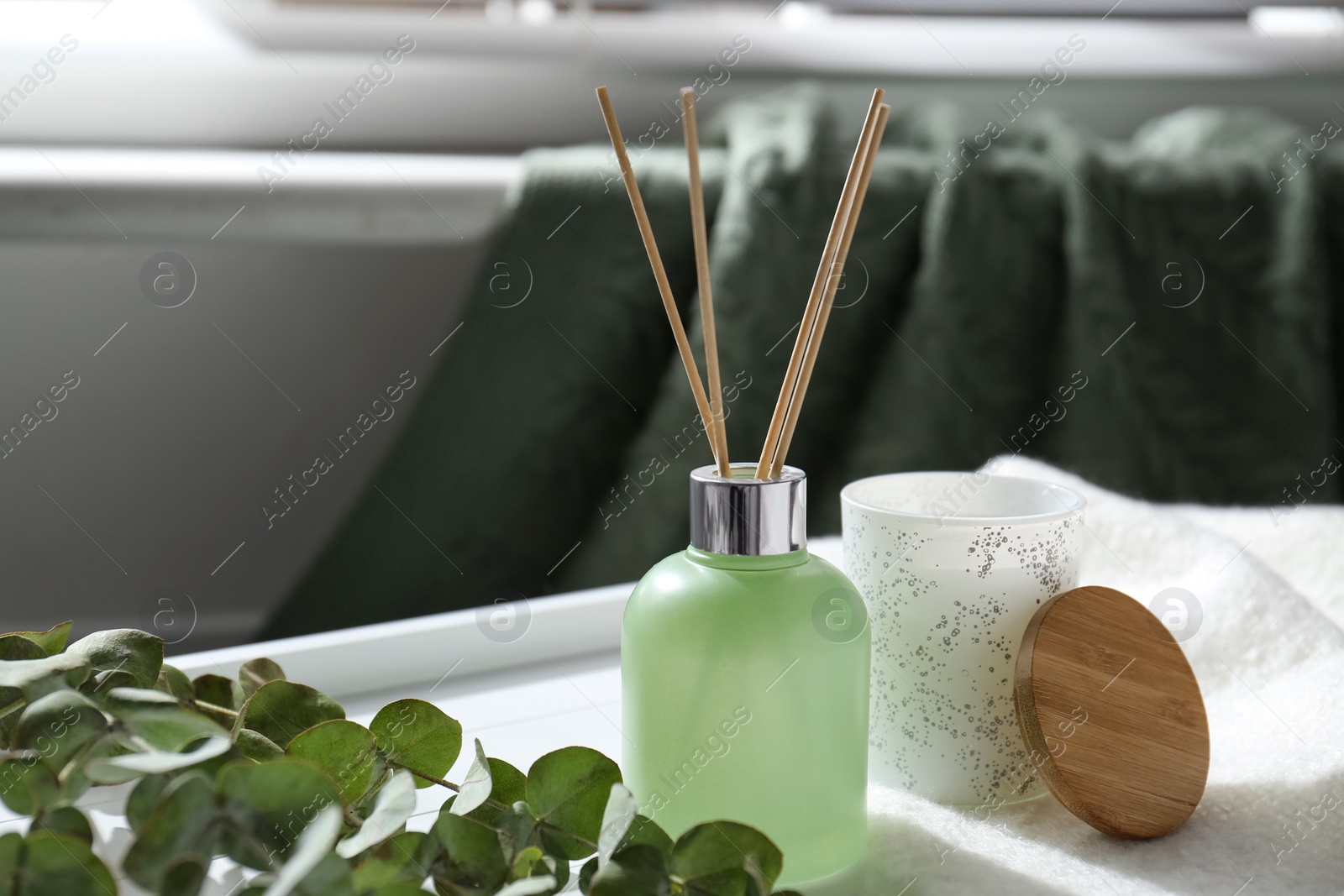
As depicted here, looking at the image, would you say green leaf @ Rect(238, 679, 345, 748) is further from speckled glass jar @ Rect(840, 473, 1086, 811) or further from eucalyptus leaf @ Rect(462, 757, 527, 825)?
speckled glass jar @ Rect(840, 473, 1086, 811)

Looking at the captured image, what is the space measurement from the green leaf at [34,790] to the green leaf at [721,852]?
5.3 inches

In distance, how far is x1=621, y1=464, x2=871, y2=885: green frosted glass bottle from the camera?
11.3 inches

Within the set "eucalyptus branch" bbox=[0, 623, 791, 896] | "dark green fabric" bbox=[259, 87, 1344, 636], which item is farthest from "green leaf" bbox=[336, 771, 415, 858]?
"dark green fabric" bbox=[259, 87, 1344, 636]

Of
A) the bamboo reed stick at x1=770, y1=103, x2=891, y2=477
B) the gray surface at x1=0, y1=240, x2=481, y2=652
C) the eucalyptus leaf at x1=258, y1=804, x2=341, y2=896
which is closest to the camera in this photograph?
the eucalyptus leaf at x1=258, y1=804, x2=341, y2=896

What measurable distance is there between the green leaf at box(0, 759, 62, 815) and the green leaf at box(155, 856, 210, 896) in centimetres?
5

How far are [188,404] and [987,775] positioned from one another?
0.68 meters

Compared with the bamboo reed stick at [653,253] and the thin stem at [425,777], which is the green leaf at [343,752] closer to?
the thin stem at [425,777]

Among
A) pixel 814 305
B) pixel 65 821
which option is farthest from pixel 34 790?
pixel 814 305

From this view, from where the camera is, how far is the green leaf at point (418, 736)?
295 millimetres

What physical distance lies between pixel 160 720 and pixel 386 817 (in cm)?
6

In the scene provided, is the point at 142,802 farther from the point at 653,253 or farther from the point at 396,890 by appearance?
the point at 653,253

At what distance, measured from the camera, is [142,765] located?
22 cm

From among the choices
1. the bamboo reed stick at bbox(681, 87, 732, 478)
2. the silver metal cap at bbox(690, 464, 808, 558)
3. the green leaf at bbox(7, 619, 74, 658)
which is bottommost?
the green leaf at bbox(7, 619, 74, 658)

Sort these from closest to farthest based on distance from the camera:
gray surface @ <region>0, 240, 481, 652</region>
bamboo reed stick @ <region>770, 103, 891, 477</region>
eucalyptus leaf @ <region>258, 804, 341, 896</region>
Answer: eucalyptus leaf @ <region>258, 804, 341, 896</region>, bamboo reed stick @ <region>770, 103, 891, 477</region>, gray surface @ <region>0, 240, 481, 652</region>
